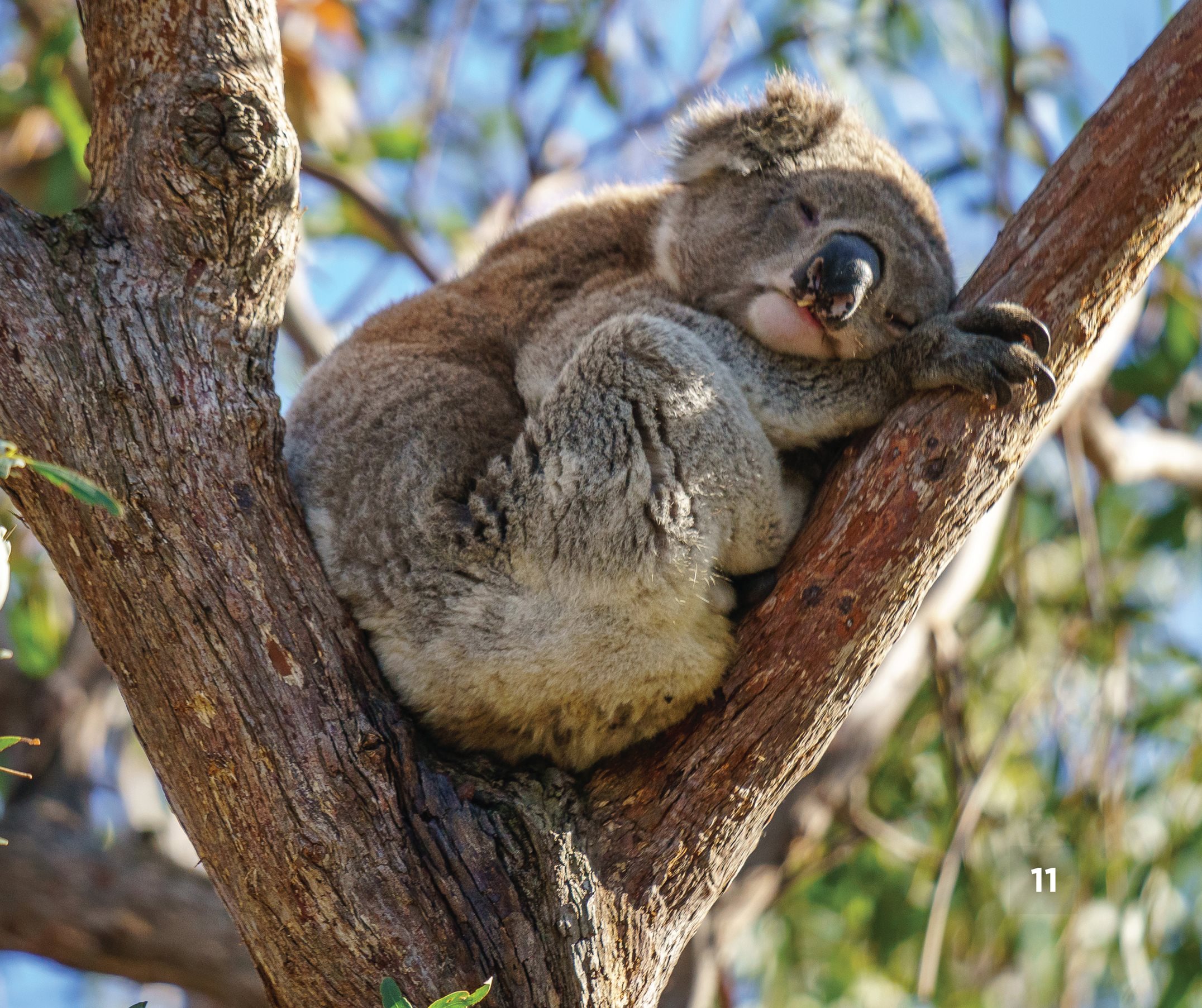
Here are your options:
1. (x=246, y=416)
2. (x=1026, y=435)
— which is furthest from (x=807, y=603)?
(x=246, y=416)

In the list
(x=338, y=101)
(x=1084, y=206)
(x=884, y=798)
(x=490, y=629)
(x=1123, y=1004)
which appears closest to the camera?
(x=1084, y=206)

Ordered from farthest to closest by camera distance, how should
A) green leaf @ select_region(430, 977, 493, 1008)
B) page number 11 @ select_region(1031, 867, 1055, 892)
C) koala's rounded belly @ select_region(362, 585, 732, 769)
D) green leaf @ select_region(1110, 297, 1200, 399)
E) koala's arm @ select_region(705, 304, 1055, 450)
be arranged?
green leaf @ select_region(1110, 297, 1200, 399), page number 11 @ select_region(1031, 867, 1055, 892), koala's rounded belly @ select_region(362, 585, 732, 769), koala's arm @ select_region(705, 304, 1055, 450), green leaf @ select_region(430, 977, 493, 1008)

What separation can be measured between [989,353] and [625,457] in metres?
0.64

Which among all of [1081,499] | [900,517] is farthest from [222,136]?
[1081,499]

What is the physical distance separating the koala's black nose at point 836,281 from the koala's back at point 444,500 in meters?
0.58

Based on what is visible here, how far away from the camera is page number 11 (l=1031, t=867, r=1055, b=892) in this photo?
14.8 ft

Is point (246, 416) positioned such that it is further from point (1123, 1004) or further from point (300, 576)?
point (1123, 1004)

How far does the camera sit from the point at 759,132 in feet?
8.94

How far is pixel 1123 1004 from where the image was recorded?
4285mm

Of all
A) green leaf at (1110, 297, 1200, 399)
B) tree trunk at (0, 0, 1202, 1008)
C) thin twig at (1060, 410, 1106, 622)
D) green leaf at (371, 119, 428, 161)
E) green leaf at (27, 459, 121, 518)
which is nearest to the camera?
green leaf at (27, 459, 121, 518)

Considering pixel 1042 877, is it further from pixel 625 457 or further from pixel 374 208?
pixel 374 208

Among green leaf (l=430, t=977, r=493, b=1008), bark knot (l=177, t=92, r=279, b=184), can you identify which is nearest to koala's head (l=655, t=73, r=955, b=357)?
bark knot (l=177, t=92, r=279, b=184)

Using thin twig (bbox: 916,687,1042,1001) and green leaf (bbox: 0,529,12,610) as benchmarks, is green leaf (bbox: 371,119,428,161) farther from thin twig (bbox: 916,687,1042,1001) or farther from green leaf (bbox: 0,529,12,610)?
green leaf (bbox: 0,529,12,610)

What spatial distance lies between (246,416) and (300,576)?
29 cm
